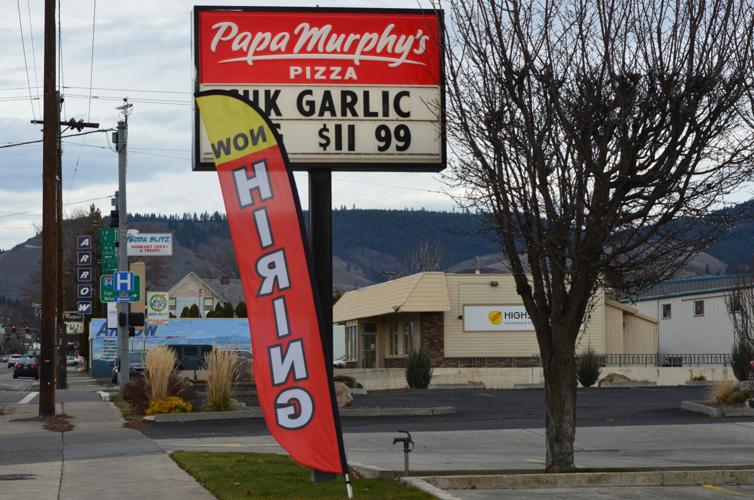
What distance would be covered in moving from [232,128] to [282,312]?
196 cm

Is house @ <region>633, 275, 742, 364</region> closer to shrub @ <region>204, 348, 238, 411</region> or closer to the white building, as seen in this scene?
the white building

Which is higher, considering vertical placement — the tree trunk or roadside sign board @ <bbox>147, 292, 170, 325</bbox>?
roadside sign board @ <bbox>147, 292, 170, 325</bbox>

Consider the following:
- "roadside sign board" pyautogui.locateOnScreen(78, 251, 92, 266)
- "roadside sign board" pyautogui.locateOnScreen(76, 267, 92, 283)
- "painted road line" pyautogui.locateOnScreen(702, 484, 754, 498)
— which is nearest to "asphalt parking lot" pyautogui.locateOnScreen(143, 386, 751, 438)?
"painted road line" pyautogui.locateOnScreen(702, 484, 754, 498)

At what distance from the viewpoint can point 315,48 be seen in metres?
13.3

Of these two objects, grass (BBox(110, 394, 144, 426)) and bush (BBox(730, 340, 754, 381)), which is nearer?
grass (BBox(110, 394, 144, 426))

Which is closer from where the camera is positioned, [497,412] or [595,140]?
[595,140]

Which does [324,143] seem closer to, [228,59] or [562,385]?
[228,59]

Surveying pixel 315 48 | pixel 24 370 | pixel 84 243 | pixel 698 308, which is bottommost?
pixel 24 370

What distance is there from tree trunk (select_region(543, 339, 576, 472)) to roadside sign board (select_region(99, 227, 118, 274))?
28031 mm

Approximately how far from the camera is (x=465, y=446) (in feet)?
63.6

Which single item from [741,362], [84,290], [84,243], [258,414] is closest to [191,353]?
[84,290]

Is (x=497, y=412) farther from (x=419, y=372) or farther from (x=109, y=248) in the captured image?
(x=109, y=248)

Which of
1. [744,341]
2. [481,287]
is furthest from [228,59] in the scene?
[481,287]

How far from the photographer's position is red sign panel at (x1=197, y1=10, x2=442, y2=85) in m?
13.3
